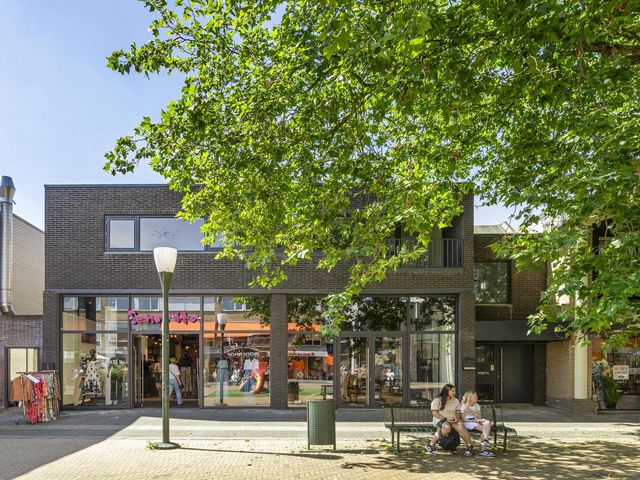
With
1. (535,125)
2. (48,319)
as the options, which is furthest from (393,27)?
(48,319)

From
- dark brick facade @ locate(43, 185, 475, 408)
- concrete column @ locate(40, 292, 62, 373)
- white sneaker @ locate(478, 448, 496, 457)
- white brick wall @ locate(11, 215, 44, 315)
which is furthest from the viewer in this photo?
white brick wall @ locate(11, 215, 44, 315)

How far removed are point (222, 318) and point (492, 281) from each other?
8523 mm

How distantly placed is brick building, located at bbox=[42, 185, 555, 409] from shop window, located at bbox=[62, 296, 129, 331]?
3 cm

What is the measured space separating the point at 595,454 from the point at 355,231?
6108 mm

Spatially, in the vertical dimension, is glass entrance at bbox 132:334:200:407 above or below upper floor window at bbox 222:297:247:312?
below

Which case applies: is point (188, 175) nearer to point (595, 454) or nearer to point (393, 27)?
point (393, 27)

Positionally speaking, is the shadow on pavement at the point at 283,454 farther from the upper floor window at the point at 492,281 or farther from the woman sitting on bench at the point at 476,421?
the upper floor window at the point at 492,281

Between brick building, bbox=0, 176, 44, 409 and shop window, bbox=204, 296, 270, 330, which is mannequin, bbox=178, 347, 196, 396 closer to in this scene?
shop window, bbox=204, 296, 270, 330

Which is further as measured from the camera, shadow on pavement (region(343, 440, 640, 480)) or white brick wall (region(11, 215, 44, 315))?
white brick wall (region(11, 215, 44, 315))

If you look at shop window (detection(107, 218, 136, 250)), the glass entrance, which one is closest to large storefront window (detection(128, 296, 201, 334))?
the glass entrance

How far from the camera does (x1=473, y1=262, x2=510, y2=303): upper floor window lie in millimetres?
18375

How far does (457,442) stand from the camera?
10.5 metres

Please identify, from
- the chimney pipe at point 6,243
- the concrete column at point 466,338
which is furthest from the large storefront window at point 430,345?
the chimney pipe at point 6,243

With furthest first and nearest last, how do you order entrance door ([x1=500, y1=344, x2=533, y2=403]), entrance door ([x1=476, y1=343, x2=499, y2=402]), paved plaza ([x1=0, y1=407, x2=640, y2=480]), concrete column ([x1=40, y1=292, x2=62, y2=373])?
entrance door ([x1=500, y1=344, x2=533, y2=403])
entrance door ([x1=476, y1=343, x2=499, y2=402])
concrete column ([x1=40, y1=292, x2=62, y2=373])
paved plaza ([x1=0, y1=407, x2=640, y2=480])
